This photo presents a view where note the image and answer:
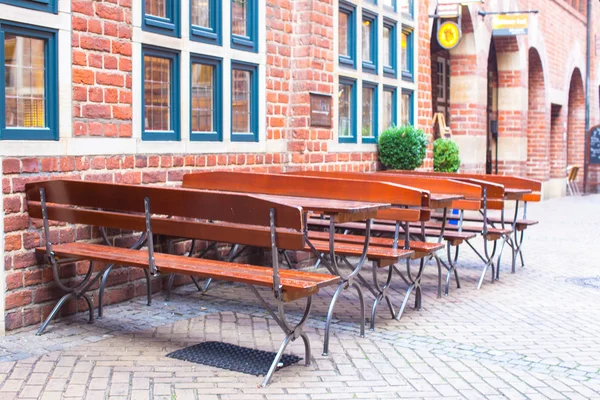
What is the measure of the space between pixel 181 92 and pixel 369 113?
3.77 m

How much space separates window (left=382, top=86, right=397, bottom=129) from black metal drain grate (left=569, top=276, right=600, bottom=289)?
335 cm

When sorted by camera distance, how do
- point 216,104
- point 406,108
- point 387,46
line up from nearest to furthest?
point 216,104 → point 387,46 → point 406,108

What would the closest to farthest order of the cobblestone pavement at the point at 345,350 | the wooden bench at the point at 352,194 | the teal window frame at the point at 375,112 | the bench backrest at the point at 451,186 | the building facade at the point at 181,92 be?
the cobblestone pavement at the point at 345,350, the building facade at the point at 181,92, the wooden bench at the point at 352,194, the bench backrest at the point at 451,186, the teal window frame at the point at 375,112

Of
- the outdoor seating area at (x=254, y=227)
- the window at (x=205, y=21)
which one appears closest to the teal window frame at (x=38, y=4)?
the outdoor seating area at (x=254, y=227)

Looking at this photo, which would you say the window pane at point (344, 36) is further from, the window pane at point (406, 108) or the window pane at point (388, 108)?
the window pane at point (406, 108)

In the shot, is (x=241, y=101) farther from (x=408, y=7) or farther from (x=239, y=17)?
(x=408, y=7)

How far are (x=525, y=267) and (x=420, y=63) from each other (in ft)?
11.8

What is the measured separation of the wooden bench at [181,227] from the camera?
5117mm

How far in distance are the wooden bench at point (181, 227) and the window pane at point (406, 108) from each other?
6.13 meters

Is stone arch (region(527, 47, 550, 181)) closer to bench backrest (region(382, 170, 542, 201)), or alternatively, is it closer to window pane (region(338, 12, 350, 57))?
window pane (region(338, 12, 350, 57))

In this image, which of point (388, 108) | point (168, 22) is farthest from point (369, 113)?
point (168, 22)

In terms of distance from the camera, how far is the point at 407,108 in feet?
39.5

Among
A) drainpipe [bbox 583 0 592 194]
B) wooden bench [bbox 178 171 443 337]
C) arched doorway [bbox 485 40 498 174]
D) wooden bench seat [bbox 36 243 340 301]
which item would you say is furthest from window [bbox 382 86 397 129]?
drainpipe [bbox 583 0 592 194]

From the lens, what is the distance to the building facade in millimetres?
6137
